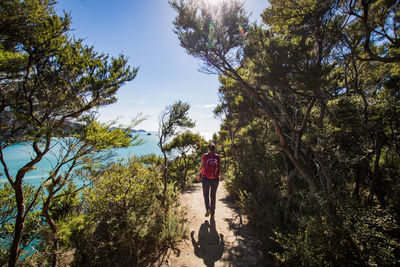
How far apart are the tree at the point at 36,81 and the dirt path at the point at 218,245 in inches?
111

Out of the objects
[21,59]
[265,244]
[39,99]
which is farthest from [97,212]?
[265,244]

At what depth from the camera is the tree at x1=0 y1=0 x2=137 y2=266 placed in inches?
88.0

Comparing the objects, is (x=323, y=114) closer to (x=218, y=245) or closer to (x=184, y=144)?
(x=218, y=245)

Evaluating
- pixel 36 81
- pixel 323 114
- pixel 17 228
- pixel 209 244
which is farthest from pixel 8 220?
pixel 323 114

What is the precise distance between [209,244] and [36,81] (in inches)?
186

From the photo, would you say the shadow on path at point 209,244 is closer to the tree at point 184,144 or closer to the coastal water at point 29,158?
the coastal water at point 29,158

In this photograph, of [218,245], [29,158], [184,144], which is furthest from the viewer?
[184,144]

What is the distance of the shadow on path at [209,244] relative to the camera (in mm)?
3240

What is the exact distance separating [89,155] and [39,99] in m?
1.26

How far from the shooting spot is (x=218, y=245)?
11.9ft

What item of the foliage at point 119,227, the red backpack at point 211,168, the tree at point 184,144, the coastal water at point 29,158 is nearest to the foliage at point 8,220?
the coastal water at point 29,158

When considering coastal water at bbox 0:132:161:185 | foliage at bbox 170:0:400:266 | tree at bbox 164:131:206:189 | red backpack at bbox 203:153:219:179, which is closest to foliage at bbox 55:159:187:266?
coastal water at bbox 0:132:161:185

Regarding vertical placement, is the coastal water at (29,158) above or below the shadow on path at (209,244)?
above

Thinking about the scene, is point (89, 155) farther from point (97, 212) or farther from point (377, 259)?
point (377, 259)
